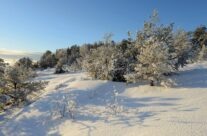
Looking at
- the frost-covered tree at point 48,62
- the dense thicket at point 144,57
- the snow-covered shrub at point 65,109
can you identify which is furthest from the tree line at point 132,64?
the frost-covered tree at point 48,62

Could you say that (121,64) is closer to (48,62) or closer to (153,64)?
(153,64)

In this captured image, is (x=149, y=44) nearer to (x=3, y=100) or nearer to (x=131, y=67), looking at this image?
(x=131, y=67)

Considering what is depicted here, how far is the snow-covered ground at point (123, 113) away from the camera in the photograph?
1012 centimetres

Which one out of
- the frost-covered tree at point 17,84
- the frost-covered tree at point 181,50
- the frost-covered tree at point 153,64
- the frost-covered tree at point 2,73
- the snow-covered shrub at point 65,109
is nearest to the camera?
the snow-covered shrub at point 65,109

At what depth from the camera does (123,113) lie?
12.1m

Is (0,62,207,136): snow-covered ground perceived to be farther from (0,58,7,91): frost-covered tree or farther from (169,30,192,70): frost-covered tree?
(169,30,192,70): frost-covered tree

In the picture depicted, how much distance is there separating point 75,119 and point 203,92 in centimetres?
625

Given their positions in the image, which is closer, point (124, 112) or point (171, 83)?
point (124, 112)

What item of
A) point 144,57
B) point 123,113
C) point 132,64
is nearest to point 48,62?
point 132,64

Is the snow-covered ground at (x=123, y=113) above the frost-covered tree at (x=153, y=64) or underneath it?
underneath

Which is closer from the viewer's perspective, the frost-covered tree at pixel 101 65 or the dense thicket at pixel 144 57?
the dense thicket at pixel 144 57

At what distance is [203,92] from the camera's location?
46.6ft

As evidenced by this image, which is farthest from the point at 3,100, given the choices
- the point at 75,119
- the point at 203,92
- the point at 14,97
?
the point at 203,92

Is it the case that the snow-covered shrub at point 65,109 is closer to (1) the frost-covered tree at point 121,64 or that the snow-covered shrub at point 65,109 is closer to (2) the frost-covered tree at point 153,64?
(2) the frost-covered tree at point 153,64
